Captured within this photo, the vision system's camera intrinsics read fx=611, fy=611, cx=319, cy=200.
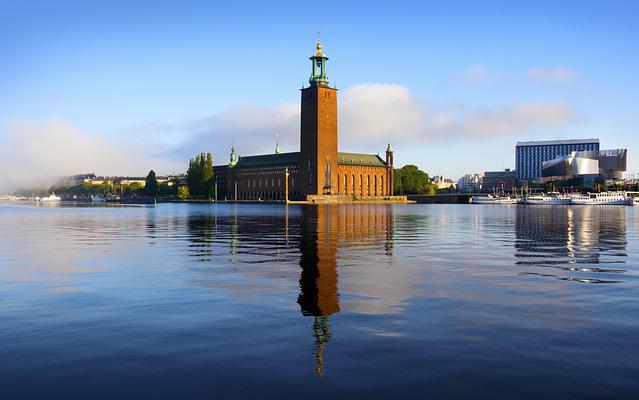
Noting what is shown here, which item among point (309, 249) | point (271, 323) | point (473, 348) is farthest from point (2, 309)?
point (309, 249)

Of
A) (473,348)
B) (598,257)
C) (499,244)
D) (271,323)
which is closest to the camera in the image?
(473,348)

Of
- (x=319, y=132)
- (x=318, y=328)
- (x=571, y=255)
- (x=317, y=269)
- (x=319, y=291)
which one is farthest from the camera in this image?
(x=319, y=132)

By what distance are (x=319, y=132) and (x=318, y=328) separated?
171 meters

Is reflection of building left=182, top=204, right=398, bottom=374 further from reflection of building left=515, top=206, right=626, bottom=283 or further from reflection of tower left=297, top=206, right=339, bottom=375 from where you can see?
reflection of building left=515, top=206, right=626, bottom=283

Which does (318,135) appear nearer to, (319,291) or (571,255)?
(571,255)

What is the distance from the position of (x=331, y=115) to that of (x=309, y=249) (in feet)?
523

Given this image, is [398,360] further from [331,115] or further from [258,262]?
[331,115]

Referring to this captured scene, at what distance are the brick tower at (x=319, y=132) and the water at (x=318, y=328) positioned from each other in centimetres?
16022

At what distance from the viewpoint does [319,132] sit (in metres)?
181

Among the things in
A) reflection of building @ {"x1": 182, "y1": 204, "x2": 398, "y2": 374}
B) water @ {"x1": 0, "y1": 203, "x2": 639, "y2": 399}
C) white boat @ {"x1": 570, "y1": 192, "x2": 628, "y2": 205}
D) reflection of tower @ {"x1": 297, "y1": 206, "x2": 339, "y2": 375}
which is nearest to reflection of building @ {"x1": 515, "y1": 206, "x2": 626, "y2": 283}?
water @ {"x1": 0, "y1": 203, "x2": 639, "y2": 399}

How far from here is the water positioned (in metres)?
7.97

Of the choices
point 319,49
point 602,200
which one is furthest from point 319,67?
point 602,200

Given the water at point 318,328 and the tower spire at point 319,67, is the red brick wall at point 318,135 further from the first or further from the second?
the water at point 318,328

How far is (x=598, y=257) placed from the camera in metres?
24.2
